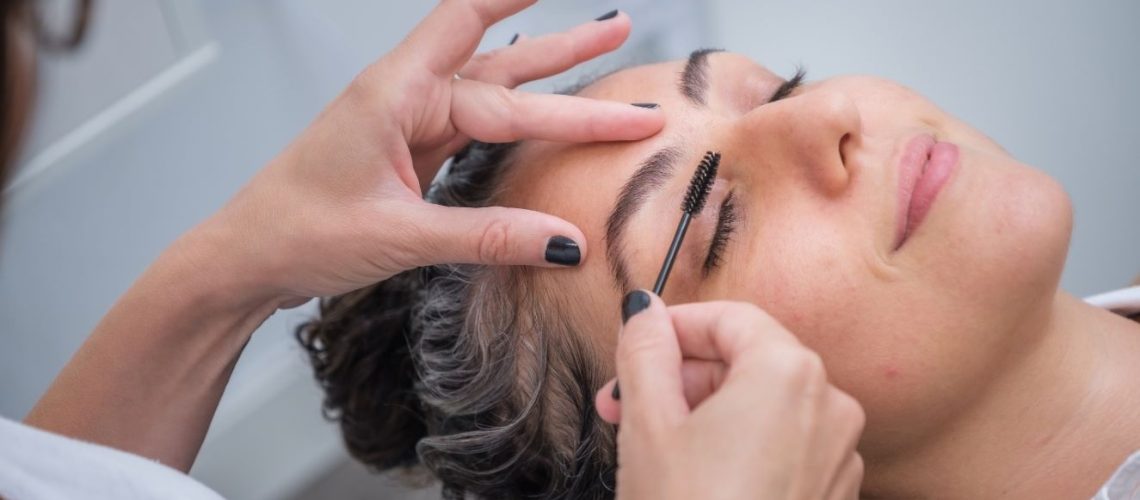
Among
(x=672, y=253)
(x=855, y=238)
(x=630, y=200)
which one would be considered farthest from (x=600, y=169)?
(x=855, y=238)

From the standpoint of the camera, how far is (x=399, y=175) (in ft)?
3.41

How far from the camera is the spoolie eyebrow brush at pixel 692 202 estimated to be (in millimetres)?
886

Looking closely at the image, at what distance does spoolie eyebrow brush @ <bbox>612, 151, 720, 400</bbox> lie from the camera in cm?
89

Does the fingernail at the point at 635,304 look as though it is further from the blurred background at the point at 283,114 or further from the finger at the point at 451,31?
the blurred background at the point at 283,114

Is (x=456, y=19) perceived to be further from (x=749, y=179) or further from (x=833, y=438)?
(x=833, y=438)

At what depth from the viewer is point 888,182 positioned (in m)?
0.91

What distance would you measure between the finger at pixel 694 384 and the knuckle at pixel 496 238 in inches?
8.8

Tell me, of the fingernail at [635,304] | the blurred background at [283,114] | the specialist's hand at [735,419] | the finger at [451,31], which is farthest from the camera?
the blurred background at [283,114]

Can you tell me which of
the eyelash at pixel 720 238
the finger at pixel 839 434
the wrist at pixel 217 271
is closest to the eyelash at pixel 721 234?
the eyelash at pixel 720 238

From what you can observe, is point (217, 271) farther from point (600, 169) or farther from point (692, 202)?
point (692, 202)

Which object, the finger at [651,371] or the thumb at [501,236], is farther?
the thumb at [501,236]

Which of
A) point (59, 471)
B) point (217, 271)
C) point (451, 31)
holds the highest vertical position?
point (451, 31)

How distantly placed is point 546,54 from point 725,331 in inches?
21.6

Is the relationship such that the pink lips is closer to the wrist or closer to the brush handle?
the brush handle
